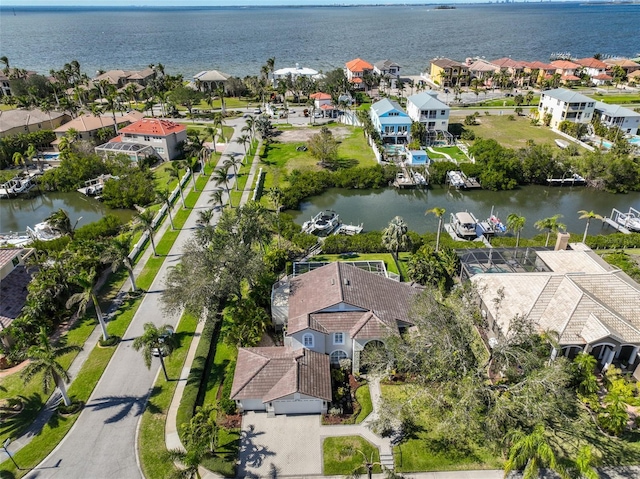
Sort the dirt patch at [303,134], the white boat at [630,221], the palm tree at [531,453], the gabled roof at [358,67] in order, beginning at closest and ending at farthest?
the palm tree at [531,453] < the white boat at [630,221] < the dirt patch at [303,134] < the gabled roof at [358,67]

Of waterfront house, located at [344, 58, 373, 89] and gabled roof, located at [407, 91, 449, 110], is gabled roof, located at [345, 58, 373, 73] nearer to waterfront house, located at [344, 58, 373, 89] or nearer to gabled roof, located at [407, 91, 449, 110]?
waterfront house, located at [344, 58, 373, 89]

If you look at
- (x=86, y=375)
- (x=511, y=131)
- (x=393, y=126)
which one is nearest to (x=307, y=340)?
(x=86, y=375)

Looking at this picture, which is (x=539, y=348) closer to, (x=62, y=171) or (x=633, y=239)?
(x=633, y=239)

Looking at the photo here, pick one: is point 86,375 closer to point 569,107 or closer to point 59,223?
point 59,223

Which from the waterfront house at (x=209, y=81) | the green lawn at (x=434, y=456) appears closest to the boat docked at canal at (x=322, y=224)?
the green lawn at (x=434, y=456)

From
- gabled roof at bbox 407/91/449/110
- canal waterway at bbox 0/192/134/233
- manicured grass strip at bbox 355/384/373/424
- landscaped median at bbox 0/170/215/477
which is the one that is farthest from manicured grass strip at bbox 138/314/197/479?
gabled roof at bbox 407/91/449/110

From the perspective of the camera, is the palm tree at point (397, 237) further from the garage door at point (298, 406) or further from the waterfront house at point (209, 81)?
the waterfront house at point (209, 81)

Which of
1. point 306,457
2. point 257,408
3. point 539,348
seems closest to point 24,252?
point 257,408
